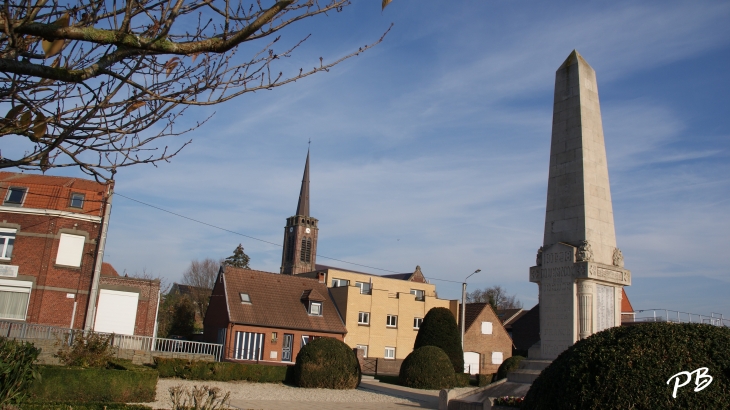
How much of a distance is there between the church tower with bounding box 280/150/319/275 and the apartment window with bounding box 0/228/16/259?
208 ft

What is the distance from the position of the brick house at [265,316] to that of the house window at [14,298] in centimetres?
1013

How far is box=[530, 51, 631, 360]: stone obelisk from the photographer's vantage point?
14.4m

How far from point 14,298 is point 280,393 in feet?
54.7

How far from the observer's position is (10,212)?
29812 millimetres

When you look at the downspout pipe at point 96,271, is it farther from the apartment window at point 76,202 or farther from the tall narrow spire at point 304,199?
the tall narrow spire at point 304,199

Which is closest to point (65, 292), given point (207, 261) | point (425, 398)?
point (425, 398)

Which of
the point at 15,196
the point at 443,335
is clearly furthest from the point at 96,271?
the point at 443,335

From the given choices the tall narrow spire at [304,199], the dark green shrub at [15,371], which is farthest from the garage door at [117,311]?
the tall narrow spire at [304,199]

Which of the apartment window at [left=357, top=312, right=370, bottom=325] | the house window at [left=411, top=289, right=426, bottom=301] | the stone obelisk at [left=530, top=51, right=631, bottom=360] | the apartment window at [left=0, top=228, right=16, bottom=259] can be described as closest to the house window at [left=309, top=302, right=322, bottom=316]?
the apartment window at [left=357, top=312, right=370, bottom=325]

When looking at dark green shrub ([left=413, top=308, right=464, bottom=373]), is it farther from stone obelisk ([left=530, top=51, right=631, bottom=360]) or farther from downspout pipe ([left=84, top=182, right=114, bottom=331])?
downspout pipe ([left=84, top=182, right=114, bottom=331])

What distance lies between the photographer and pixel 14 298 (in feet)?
94.3

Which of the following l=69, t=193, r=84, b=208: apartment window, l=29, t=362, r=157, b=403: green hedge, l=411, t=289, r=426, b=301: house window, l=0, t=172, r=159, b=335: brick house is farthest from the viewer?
l=411, t=289, r=426, b=301: house window

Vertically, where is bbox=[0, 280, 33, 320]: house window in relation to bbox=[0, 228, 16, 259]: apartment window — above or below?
below

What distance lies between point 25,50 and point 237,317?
29361mm
